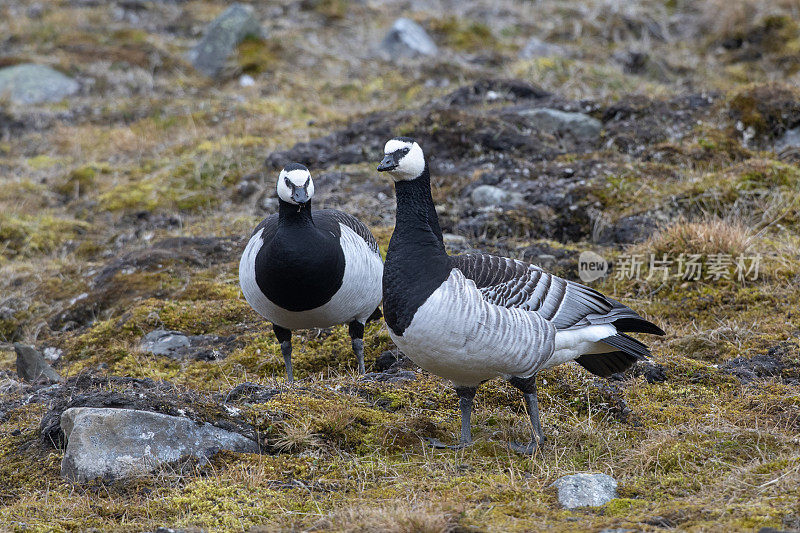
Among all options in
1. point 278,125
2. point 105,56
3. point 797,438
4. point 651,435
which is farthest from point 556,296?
point 105,56

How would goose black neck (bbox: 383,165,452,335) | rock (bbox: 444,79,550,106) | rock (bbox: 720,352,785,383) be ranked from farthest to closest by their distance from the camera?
rock (bbox: 444,79,550,106) → rock (bbox: 720,352,785,383) → goose black neck (bbox: 383,165,452,335)

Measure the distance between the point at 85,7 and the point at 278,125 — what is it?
37.2ft

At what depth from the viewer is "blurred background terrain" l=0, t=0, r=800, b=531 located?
180 inches

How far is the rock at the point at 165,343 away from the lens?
7.82 metres

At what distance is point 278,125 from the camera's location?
14.0 metres

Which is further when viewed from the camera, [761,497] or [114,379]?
[114,379]

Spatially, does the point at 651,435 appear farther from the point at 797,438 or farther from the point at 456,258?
the point at 456,258

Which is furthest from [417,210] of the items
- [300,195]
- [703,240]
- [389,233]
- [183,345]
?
[389,233]

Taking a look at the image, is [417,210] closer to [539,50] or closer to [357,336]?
[357,336]

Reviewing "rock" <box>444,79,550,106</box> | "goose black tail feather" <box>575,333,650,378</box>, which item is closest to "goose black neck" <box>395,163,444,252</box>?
"goose black tail feather" <box>575,333,650,378</box>

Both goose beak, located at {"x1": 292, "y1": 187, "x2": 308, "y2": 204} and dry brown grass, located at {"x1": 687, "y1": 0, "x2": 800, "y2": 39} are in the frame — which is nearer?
goose beak, located at {"x1": 292, "y1": 187, "x2": 308, "y2": 204}

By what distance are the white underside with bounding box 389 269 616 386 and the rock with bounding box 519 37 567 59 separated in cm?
1342

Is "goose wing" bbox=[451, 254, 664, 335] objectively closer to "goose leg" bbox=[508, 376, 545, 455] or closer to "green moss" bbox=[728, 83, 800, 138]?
"goose leg" bbox=[508, 376, 545, 455]

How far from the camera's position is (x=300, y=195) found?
257 inches
